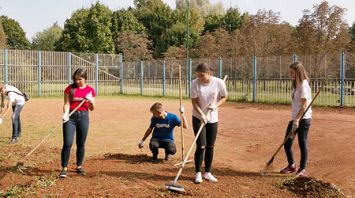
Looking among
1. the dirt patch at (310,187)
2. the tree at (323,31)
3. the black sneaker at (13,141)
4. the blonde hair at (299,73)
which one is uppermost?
the tree at (323,31)

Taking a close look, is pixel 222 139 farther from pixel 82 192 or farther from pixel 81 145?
pixel 82 192

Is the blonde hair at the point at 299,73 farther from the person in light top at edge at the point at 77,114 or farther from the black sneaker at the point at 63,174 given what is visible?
the black sneaker at the point at 63,174

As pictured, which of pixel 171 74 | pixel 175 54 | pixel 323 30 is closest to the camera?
pixel 323 30

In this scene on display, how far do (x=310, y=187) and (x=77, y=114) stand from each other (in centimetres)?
361

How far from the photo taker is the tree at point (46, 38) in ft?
210

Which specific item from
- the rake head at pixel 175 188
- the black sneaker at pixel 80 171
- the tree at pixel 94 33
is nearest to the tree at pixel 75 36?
the tree at pixel 94 33

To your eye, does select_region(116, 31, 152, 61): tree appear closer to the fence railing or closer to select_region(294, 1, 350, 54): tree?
the fence railing

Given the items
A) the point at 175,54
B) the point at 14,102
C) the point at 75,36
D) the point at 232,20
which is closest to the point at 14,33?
the point at 75,36

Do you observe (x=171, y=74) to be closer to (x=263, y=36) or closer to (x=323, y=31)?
(x=263, y=36)

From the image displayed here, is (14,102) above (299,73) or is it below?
below

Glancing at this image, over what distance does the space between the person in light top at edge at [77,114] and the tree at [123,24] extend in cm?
4672

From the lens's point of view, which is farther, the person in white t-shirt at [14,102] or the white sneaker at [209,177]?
the person in white t-shirt at [14,102]

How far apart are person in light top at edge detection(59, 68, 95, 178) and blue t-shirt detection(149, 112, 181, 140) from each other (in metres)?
1.50

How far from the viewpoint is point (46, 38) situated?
65562 mm
